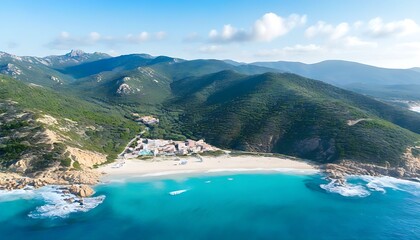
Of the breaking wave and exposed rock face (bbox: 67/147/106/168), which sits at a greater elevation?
exposed rock face (bbox: 67/147/106/168)

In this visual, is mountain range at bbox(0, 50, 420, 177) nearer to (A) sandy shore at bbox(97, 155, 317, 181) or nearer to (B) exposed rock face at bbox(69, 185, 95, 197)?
(A) sandy shore at bbox(97, 155, 317, 181)

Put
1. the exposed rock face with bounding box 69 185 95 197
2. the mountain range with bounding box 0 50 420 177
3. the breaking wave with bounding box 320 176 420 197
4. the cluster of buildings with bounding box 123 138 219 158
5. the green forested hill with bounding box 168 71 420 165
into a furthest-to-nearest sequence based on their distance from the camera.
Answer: the cluster of buildings with bounding box 123 138 219 158 → the green forested hill with bounding box 168 71 420 165 → the mountain range with bounding box 0 50 420 177 → the breaking wave with bounding box 320 176 420 197 → the exposed rock face with bounding box 69 185 95 197

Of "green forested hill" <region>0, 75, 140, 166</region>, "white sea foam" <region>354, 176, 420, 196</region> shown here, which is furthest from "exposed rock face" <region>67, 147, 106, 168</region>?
"white sea foam" <region>354, 176, 420, 196</region>

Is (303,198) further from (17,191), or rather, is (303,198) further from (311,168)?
(17,191)

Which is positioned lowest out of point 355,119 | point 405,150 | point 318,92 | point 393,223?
point 393,223

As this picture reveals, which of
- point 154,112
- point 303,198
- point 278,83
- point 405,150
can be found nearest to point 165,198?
point 303,198
